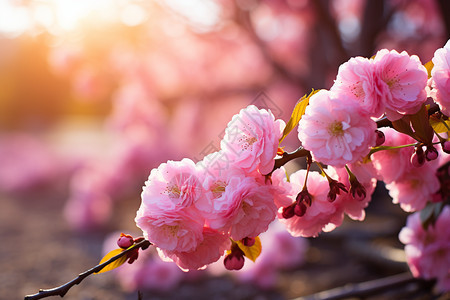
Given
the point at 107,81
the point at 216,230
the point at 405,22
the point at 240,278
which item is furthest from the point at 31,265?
the point at 405,22

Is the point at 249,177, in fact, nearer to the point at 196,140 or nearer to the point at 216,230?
the point at 216,230

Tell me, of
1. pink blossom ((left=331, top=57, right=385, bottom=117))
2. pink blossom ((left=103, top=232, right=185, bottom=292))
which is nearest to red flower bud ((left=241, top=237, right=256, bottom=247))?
pink blossom ((left=331, top=57, right=385, bottom=117))

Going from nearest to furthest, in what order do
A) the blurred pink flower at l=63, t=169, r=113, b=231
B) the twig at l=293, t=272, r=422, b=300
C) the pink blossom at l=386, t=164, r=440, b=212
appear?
the pink blossom at l=386, t=164, r=440, b=212, the twig at l=293, t=272, r=422, b=300, the blurred pink flower at l=63, t=169, r=113, b=231

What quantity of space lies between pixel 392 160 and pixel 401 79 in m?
0.23

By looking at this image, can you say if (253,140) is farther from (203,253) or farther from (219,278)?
(219,278)

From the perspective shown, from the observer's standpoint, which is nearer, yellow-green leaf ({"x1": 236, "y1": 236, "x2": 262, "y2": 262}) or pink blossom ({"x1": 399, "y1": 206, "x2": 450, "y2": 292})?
yellow-green leaf ({"x1": 236, "y1": 236, "x2": 262, "y2": 262})

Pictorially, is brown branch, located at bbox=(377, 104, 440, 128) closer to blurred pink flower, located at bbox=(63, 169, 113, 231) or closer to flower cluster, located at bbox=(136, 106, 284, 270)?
flower cluster, located at bbox=(136, 106, 284, 270)

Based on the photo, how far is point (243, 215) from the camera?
0.74 meters

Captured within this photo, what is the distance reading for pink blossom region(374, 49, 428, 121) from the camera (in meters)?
0.74

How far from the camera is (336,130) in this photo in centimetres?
73

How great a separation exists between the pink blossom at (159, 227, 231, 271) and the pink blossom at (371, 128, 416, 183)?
0.38 metres

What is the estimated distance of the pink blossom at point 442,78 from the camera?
29.3 inches

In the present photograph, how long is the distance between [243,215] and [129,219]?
3337 millimetres

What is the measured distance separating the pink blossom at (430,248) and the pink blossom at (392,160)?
44 cm
